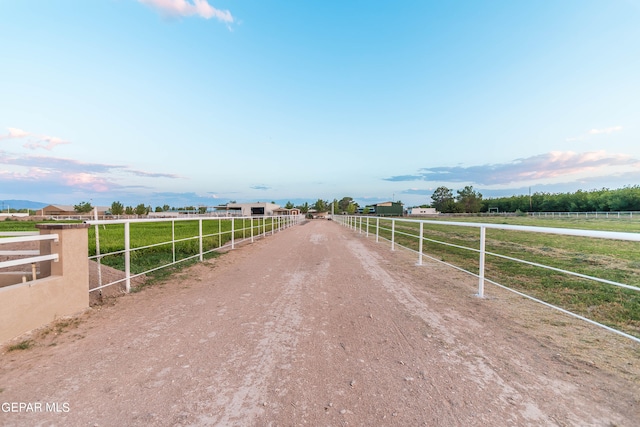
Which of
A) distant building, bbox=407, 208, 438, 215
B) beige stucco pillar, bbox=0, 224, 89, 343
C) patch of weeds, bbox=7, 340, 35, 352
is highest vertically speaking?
beige stucco pillar, bbox=0, 224, 89, 343

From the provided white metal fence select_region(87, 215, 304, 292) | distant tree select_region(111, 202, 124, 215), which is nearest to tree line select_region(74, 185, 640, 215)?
distant tree select_region(111, 202, 124, 215)

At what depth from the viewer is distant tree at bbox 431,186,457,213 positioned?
111312 mm

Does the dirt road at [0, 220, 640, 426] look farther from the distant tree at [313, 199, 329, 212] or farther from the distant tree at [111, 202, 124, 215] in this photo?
the distant tree at [313, 199, 329, 212]

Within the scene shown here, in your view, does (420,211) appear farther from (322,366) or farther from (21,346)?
(21,346)

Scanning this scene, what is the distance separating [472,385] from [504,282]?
4.65 m

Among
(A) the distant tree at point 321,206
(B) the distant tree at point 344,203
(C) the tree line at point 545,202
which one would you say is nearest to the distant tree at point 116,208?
(A) the distant tree at point 321,206

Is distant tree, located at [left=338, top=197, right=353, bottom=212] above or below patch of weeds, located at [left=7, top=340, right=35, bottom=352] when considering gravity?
above

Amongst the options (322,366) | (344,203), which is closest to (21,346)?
(322,366)

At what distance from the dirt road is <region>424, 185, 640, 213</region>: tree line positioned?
78049mm

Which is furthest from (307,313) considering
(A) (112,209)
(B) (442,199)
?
(B) (442,199)

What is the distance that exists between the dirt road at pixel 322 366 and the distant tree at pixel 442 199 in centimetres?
11566

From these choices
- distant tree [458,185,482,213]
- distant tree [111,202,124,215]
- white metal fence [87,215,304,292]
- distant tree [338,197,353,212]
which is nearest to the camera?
white metal fence [87,215,304,292]

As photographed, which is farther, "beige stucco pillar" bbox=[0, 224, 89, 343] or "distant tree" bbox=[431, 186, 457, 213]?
"distant tree" bbox=[431, 186, 457, 213]

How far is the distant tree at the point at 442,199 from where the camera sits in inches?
4382
